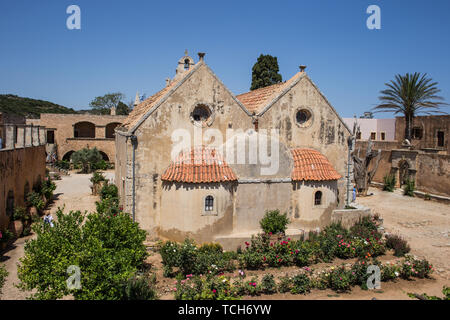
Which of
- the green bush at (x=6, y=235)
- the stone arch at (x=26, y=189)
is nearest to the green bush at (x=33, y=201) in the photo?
the stone arch at (x=26, y=189)

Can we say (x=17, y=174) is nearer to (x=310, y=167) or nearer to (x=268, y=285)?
(x=268, y=285)

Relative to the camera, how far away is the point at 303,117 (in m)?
18.3

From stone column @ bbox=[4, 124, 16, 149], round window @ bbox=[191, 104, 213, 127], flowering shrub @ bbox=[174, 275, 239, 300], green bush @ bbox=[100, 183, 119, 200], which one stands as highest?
round window @ bbox=[191, 104, 213, 127]

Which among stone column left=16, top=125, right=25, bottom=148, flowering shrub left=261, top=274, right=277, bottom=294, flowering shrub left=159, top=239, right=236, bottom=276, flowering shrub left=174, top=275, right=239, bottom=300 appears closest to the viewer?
flowering shrub left=174, top=275, right=239, bottom=300

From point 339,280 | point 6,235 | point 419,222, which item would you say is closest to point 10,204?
point 6,235

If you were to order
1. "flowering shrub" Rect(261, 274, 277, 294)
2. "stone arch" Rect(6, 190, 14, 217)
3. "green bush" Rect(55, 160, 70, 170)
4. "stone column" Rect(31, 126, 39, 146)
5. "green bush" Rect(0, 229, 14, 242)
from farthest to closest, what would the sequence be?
1. "green bush" Rect(55, 160, 70, 170)
2. "stone column" Rect(31, 126, 39, 146)
3. "stone arch" Rect(6, 190, 14, 217)
4. "green bush" Rect(0, 229, 14, 242)
5. "flowering shrub" Rect(261, 274, 277, 294)

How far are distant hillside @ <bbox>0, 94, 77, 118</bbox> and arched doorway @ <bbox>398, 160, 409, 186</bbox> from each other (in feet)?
208

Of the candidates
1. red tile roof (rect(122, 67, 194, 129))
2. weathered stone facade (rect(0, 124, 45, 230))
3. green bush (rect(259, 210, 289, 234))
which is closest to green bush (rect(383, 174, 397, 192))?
green bush (rect(259, 210, 289, 234))

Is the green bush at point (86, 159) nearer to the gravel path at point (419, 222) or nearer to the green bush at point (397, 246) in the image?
the gravel path at point (419, 222)

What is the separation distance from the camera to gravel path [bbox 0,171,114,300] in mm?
11435

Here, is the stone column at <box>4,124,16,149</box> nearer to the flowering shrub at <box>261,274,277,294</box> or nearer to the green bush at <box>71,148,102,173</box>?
the flowering shrub at <box>261,274,277,294</box>

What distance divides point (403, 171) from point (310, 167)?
69.7 feet

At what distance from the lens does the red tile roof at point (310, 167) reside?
54.9 feet
